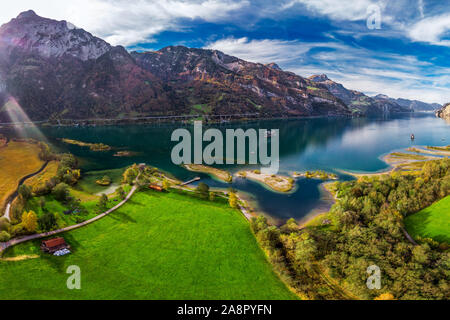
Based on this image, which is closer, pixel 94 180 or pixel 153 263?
pixel 153 263

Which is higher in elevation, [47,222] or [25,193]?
[25,193]

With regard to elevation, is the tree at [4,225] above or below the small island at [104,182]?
below

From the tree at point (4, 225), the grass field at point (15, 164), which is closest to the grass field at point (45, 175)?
the grass field at point (15, 164)

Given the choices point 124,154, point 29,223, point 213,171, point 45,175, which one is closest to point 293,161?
point 213,171

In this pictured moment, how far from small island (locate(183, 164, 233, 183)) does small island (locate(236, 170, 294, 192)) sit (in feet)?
18.2

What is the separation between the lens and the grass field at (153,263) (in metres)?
33.2

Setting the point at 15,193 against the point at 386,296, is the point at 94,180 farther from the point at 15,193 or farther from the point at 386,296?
the point at 386,296

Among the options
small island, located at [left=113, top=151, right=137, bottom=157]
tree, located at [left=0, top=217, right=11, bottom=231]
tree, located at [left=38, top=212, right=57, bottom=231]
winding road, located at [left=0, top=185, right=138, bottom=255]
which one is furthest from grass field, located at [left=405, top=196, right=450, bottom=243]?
small island, located at [left=113, top=151, right=137, bottom=157]

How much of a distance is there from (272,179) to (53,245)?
221 ft

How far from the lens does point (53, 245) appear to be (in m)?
41.8

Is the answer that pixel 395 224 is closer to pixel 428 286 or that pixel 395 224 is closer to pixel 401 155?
pixel 428 286

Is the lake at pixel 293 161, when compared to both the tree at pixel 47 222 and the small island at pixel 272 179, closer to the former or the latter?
the small island at pixel 272 179

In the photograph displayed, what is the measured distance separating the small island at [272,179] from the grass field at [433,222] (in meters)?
34.7
